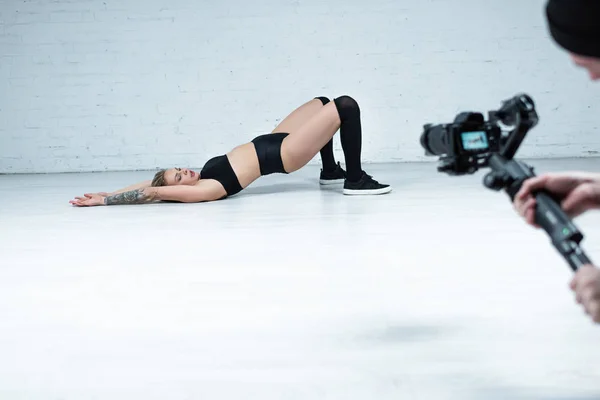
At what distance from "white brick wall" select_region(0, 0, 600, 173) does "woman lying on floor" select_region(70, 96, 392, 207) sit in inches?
95.3

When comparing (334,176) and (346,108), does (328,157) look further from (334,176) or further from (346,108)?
(346,108)

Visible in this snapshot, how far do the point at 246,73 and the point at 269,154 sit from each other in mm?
2645

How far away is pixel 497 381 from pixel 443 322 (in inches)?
16.2

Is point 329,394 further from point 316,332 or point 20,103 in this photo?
point 20,103

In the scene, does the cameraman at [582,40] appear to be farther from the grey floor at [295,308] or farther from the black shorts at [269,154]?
the black shorts at [269,154]

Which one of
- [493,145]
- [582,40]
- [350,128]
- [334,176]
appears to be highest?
[582,40]

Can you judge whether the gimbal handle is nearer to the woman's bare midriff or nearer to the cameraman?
the cameraman

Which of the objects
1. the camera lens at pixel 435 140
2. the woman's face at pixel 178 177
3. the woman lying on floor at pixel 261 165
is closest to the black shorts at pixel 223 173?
the woman lying on floor at pixel 261 165

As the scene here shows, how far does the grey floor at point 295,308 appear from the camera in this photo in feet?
4.91

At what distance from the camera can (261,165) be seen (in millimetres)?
4254

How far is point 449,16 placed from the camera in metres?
6.54

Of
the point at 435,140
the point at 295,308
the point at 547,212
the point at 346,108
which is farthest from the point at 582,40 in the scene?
the point at 346,108

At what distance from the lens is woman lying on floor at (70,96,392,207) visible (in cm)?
419

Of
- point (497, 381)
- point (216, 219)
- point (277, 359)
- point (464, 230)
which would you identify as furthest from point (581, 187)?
point (216, 219)
